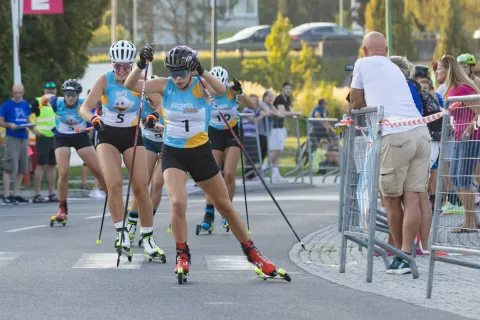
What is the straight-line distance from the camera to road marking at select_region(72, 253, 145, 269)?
11.6 meters

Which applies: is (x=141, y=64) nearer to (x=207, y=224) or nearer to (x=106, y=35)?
(x=207, y=224)

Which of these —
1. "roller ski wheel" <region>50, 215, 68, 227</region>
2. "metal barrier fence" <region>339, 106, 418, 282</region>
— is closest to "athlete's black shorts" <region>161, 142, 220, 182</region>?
"metal barrier fence" <region>339, 106, 418, 282</region>

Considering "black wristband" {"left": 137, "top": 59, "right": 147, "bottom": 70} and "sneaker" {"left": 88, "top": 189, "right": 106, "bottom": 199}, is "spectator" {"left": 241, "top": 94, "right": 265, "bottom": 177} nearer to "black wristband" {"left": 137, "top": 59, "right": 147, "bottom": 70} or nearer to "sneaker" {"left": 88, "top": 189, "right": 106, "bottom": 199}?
"sneaker" {"left": 88, "top": 189, "right": 106, "bottom": 199}

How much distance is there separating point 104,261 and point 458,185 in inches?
161

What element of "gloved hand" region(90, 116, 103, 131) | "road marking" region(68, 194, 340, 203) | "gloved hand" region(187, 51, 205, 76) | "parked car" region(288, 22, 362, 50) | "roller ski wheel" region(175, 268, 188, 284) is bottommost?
"parked car" region(288, 22, 362, 50)

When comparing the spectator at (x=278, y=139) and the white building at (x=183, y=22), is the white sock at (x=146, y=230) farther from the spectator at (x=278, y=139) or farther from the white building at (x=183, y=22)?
the white building at (x=183, y=22)

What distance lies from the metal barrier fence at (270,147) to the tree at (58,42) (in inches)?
215

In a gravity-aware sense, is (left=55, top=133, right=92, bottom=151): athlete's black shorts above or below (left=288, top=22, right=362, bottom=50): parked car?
above

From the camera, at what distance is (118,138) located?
1262 centimetres

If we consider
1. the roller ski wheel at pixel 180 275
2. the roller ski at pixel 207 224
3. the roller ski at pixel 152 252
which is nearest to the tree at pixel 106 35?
the roller ski at pixel 207 224

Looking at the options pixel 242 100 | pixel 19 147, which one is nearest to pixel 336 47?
pixel 19 147

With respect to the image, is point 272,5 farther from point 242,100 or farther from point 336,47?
point 242,100

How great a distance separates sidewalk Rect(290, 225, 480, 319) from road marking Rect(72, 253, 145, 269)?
1463 millimetres

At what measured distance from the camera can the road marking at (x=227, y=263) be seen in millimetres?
11664
